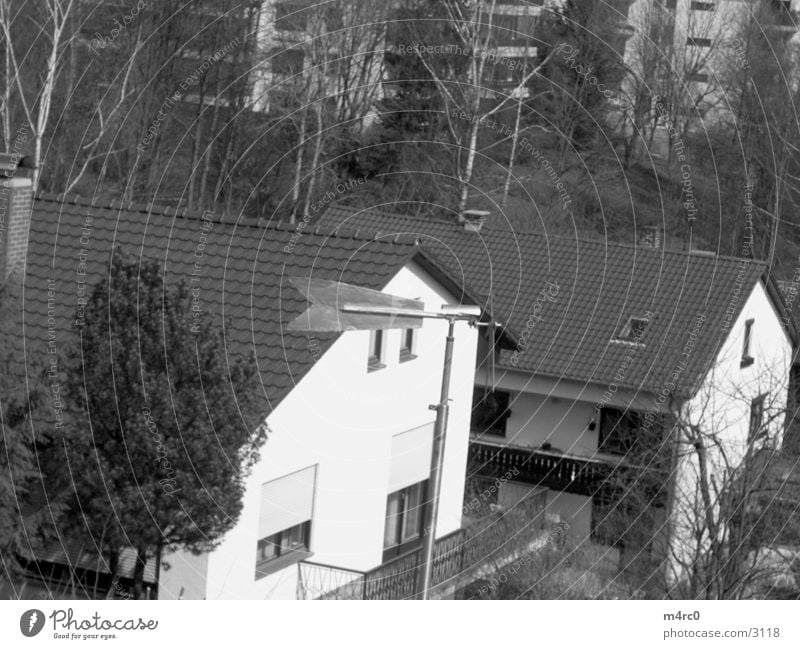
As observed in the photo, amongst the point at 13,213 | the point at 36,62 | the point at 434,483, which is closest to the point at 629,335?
the point at 434,483

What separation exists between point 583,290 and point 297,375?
1.23 meters

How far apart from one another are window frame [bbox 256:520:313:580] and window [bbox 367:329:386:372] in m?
0.47

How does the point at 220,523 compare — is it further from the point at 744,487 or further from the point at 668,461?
the point at 668,461

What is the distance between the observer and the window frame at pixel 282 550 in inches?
128

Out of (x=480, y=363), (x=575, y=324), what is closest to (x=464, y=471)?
(x=480, y=363)

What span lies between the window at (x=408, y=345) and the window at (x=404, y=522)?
0.38 m

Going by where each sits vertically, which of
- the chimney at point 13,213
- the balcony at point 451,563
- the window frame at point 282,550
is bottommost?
the balcony at point 451,563

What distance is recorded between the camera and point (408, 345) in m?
3.41

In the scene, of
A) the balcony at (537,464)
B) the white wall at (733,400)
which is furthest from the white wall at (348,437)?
the white wall at (733,400)

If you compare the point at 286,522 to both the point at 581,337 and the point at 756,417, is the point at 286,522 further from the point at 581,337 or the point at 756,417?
the point at 756,417

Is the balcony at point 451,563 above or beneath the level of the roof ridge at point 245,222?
beneath

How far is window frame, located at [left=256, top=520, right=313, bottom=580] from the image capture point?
3242 mm

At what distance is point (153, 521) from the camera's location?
120 inches

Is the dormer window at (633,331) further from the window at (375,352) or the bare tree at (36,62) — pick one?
the bare tree at (36,62)
